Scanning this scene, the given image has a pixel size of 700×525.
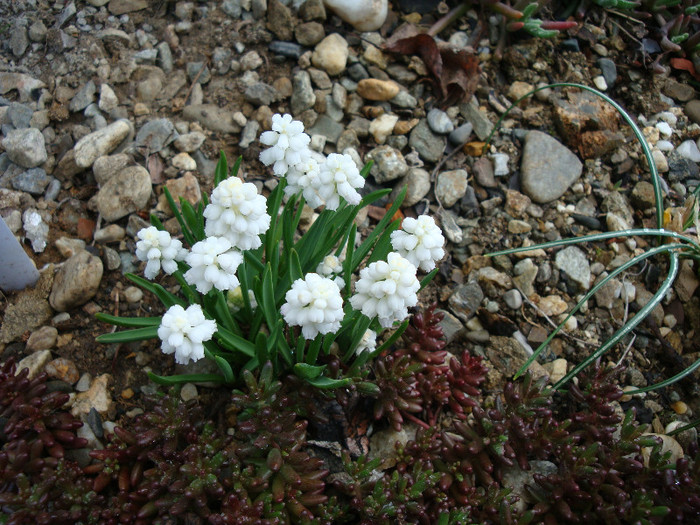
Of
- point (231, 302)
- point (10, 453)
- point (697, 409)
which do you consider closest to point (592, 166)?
point (697, 409)

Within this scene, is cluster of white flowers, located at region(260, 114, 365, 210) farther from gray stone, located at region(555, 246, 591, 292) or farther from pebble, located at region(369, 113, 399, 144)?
gray stone, located at region(555, 246, 591, 292)

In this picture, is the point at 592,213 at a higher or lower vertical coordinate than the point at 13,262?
lower

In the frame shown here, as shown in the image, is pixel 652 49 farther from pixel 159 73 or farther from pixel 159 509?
pixel 159 509

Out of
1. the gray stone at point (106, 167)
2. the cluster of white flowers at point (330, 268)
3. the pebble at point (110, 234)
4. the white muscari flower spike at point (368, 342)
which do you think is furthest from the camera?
the gray stone at point (106, 167)

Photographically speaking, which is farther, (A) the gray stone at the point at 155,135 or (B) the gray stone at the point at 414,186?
(B) the gray stone at the point at 414,186

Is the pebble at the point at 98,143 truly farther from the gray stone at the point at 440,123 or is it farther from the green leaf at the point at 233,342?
the gray stone at the point at 440,123

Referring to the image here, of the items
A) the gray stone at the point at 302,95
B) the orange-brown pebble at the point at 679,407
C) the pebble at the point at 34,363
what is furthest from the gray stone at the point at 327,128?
the orange-brown pebble at the point at 679,407
